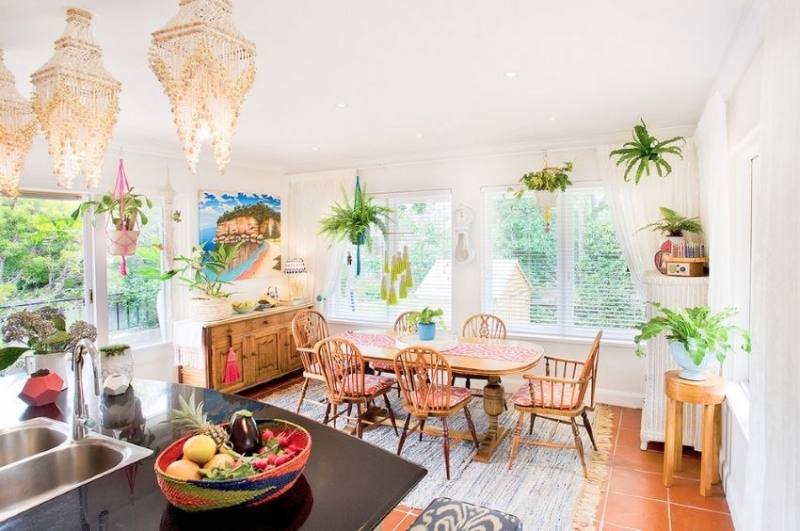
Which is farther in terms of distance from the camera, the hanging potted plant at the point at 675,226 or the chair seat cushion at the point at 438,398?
the hanging potted plant at the point at 675,226

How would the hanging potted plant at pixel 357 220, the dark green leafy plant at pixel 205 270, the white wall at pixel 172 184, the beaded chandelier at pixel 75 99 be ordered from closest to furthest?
the beaded chandelier at pixel 75 99 < the white wall at pixel 172 184 < the dark green leafy plant at pixel 205 270 < the hanging potted plant at pixel 357 220

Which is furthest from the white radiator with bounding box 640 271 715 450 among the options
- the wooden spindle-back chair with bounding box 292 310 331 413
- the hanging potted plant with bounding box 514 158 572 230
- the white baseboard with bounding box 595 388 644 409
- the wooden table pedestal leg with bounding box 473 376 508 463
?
the wooden spindle-back chair with bounding box 292 310 331 413

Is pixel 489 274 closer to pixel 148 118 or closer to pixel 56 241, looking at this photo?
pixel 148 118

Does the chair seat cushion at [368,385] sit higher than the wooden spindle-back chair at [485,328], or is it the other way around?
the wooden spindle-back chair at [485,328]

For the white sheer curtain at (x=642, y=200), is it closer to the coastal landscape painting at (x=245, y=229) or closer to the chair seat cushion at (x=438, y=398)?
the chair seat cushion at (x=438, y=398)

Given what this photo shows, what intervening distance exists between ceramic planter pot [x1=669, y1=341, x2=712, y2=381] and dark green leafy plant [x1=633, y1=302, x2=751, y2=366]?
3cm

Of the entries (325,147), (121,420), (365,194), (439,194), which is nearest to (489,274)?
(439,194)

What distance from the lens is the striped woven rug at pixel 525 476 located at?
286 centimetres

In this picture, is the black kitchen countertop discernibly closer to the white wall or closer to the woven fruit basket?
the woven fruit basket

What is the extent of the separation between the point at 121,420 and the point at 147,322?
10.6ft

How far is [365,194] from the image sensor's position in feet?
18.7

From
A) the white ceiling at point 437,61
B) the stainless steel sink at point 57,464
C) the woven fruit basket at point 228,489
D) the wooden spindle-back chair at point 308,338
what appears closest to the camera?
the woven fruit basket at point 228,489

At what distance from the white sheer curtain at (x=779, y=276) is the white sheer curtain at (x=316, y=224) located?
4.65 metres

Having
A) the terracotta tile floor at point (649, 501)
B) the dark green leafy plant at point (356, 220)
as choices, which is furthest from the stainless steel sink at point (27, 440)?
the dark green leafy plant at point (356, 220)
